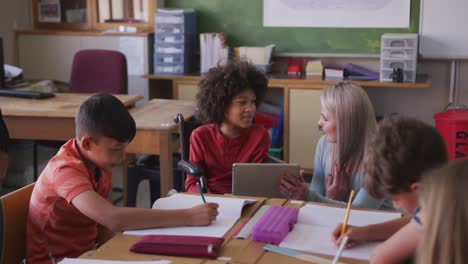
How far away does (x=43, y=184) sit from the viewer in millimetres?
2098

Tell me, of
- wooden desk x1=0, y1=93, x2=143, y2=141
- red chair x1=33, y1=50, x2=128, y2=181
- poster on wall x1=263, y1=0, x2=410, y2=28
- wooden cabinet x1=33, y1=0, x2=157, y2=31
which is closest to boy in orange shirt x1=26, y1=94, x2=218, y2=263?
wooden desk x1=0, y1=93, x2=143, y2=141

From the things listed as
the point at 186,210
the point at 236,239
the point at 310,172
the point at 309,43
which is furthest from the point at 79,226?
the point at 309,43

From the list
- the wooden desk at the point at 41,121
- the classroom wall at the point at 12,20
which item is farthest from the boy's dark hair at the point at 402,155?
the classroom wall at the point at 12,20

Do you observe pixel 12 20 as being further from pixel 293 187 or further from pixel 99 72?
pixel 293 187

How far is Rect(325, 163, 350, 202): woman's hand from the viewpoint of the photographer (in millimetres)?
2465

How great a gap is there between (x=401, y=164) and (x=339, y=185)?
1.00 m

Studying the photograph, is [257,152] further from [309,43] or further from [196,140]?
[309,43]

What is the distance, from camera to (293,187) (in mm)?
2270

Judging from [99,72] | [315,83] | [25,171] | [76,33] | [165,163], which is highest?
[76,33]

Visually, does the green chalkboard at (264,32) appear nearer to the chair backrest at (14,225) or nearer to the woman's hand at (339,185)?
the woman's hand at (339,185)

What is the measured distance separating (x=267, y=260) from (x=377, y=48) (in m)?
3.67

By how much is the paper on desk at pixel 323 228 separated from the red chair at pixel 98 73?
2.70 meters

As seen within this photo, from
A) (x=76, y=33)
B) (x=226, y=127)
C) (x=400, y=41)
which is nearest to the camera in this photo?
(x=226, y=127)

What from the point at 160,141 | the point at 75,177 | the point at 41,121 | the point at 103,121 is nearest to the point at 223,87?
the point at 160,141
